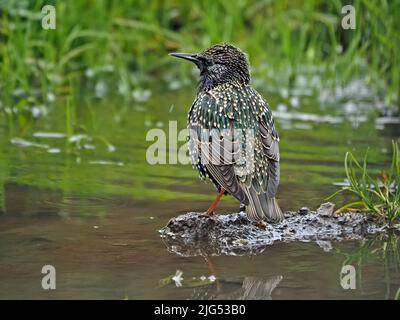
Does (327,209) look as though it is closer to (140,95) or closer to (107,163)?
(107,163)

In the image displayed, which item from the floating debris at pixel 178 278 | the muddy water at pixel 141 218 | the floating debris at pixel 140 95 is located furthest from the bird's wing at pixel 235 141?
the floating debris at pixel 140 95

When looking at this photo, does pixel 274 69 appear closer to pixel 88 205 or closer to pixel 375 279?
pixel 88 205

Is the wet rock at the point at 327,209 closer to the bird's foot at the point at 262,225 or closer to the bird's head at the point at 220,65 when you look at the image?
the bird's foot at the point at 262,225

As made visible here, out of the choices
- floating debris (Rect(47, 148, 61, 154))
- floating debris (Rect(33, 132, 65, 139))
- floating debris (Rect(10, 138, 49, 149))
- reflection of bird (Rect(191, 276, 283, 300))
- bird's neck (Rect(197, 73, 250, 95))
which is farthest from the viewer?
floating debris (Rect(33, 132, 65, 139))

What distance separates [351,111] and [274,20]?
2779mm

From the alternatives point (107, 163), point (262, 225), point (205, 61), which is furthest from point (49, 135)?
point (262, 225)

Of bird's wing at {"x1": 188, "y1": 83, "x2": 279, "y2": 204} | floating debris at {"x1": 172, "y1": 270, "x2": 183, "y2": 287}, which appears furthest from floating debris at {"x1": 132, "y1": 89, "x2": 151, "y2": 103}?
floating debris at {"x1": 172, "y1": 270, "x2": 183, "y2": 287}

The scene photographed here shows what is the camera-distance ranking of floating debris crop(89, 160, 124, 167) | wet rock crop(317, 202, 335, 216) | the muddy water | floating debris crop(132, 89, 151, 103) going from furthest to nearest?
floating debris crop(132, 89, 151, 103)
floating debris crop(89, 160, 124, 167)
wet rock crop(317, 202, 335, 216)
the muddy water

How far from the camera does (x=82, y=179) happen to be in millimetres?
7516

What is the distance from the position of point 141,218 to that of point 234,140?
2.64 feet

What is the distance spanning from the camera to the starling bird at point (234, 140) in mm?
6098

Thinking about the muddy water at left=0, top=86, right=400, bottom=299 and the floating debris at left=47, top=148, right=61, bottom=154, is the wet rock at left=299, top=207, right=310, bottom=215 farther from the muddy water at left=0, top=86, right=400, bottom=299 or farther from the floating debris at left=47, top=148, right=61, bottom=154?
the floating debris at left=47, top=148, right=61, bottom=154

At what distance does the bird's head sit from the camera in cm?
686

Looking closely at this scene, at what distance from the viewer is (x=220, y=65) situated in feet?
22.6
